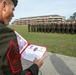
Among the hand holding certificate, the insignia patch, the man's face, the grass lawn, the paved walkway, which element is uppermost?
the man's face

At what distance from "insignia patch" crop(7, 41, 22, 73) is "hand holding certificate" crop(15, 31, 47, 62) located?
73cm

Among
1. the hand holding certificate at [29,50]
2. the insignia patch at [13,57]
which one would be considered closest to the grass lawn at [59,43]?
the hand holding certificate at [29,50]

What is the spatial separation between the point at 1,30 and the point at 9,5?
0.20 meters

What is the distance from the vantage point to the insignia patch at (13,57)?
3.57ft

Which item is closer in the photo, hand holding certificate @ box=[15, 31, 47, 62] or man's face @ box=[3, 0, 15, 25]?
man's face @ box=[3, 0, 15, 25]

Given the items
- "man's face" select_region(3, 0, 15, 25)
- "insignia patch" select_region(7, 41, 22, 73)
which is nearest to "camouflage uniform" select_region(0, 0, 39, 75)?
"insignia patch" select_region(7, 41, 22, 73)

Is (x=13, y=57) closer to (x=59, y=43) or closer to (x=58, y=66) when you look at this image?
(x=58, y=66)

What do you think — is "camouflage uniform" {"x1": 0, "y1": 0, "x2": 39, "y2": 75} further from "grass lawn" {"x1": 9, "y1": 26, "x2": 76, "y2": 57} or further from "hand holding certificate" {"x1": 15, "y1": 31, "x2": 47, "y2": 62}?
"grass lawn" {"x1": 9, "y1": 26, "x2": 76, "y2": 57}

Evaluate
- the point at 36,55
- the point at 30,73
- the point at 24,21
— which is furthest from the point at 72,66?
the point at 24,21

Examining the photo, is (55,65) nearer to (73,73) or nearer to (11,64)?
(73,73)

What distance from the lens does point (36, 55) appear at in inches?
74.6

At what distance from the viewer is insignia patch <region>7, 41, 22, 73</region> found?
109cm

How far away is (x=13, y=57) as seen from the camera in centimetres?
111

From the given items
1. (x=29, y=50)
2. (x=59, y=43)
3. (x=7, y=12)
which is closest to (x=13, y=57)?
(x=7, y=12)
